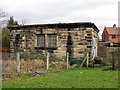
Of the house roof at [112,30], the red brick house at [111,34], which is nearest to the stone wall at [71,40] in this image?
the red brick house at [111,34]

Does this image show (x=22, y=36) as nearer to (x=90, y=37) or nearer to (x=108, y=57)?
(x=90, y=37)

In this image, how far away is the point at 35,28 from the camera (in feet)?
86.3

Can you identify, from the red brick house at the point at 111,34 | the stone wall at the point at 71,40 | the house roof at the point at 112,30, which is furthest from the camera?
the house roof at the point at 112,30

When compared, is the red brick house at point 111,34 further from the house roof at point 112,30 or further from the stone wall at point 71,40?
the stone wall at point 71,40

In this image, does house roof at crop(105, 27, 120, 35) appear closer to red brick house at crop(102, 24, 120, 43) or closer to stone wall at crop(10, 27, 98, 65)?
red brick house at crop(102, 24, 120, 43)

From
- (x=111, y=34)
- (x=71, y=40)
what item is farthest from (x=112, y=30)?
(x=71, y=40)

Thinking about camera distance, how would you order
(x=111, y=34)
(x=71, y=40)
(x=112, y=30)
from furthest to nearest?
(x=112, y=30), (x=111, y=34), (x=71, y=40)

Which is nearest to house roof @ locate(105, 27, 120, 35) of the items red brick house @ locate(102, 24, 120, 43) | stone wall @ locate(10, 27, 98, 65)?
red brick house @ locate(102, 24, 120, 43)

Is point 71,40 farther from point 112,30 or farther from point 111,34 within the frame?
point 112,30

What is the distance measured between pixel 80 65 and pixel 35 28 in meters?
6.01

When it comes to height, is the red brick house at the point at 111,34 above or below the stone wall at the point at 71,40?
above

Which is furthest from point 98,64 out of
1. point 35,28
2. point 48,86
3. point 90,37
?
point 48,86

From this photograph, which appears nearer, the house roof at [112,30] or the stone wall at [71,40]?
the stone wall at [71,40]

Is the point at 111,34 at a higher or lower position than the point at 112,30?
lower
